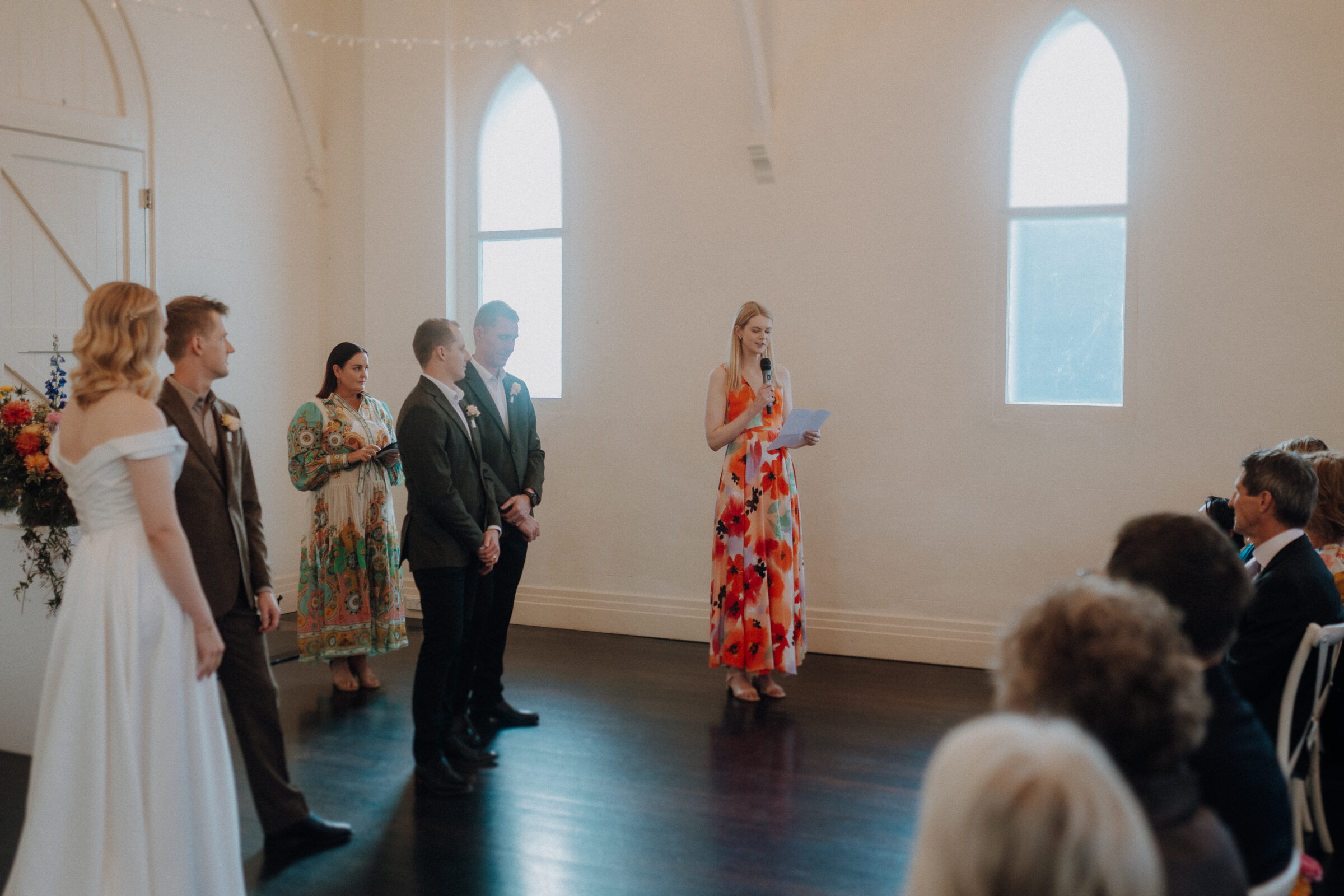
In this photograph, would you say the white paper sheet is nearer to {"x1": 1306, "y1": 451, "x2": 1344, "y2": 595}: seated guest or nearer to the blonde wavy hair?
{"x1": 1306, "y1": 451, "x2": 1344, "y2": 595}: seated guest

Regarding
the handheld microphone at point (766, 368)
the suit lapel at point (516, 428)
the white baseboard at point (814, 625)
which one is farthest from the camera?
the white baseboard at point (814, 625)

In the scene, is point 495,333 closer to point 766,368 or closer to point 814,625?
point 766,368

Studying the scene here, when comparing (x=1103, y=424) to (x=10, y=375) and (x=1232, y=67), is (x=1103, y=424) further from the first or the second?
(x=10, y=375)

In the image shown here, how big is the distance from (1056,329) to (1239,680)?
308 cm

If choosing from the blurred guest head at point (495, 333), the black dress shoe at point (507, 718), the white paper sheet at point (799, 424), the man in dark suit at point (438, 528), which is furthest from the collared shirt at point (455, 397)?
the white paper sheet at point (799, 424)

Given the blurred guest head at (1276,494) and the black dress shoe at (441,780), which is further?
the black dress shoe at (441,780)

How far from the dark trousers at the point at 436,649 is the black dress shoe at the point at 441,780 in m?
0.02

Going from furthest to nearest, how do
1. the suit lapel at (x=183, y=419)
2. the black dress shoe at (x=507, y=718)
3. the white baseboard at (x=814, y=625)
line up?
the white baseboard at (x=814, y=625)
the black dress shoe at (x=507, y=718)
the suit lapel at (x=183, y=419)

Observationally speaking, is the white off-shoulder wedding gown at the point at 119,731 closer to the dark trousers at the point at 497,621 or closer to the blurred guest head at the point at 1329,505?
the dark trousers at the point at 497,621

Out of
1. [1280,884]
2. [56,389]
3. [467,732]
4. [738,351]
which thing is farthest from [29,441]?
[1280,884]

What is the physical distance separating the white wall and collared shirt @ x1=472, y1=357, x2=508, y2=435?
199 cm

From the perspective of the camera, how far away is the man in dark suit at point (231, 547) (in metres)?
2.80

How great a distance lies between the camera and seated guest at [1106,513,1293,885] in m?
1.48

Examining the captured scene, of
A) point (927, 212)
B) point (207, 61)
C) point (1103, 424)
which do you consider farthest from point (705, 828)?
point (207, 61)
